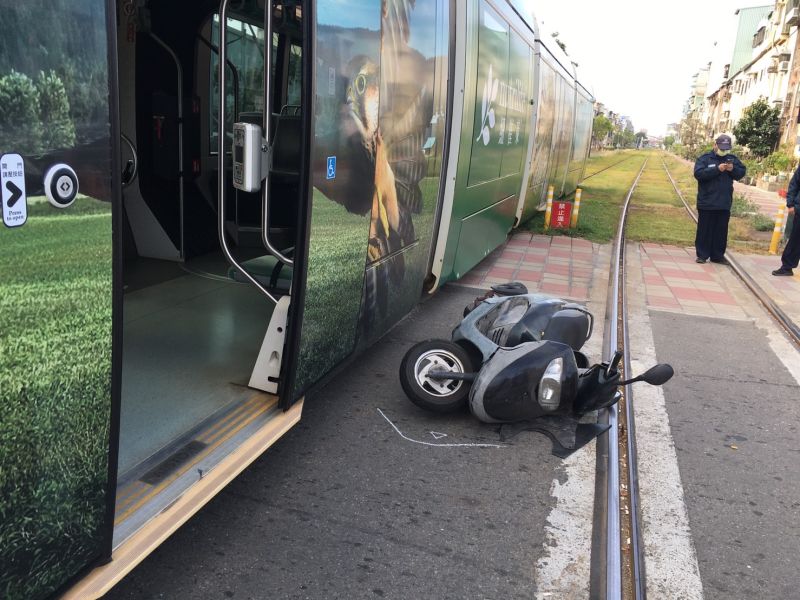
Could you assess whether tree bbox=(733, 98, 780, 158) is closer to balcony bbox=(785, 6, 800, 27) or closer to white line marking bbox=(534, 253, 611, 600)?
balcony bbox=(785, 6, 800, 27)

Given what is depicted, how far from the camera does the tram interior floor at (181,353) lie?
10.5ft

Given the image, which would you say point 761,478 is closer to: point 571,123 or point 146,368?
point 146,368

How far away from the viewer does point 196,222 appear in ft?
22.4

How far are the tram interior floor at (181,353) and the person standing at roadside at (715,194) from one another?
290 inches

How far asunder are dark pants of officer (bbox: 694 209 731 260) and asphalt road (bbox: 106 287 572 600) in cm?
742

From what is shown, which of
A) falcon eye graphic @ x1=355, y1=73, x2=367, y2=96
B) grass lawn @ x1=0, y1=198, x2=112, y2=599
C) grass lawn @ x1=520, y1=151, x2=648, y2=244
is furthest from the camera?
grass lawn @ x1=520, y1=151, x2=648, y2=244

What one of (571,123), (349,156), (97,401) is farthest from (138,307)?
(571,123)

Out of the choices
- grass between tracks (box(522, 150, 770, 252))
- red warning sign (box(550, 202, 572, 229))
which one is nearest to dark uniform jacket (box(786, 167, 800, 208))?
grass between tracks (box(522, 150, 770, 252))

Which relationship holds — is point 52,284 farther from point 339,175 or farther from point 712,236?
point 712,236

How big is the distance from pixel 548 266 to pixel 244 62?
513 centimetres

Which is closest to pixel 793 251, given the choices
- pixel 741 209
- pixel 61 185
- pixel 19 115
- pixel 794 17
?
pixel 741 209

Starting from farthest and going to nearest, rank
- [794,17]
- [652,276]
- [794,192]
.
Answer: [794,17], [794,192], [652,276]

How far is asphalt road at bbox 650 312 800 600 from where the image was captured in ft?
9.78

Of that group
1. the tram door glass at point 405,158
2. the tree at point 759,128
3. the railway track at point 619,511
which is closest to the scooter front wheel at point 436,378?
the tram door glass at point 405,158
